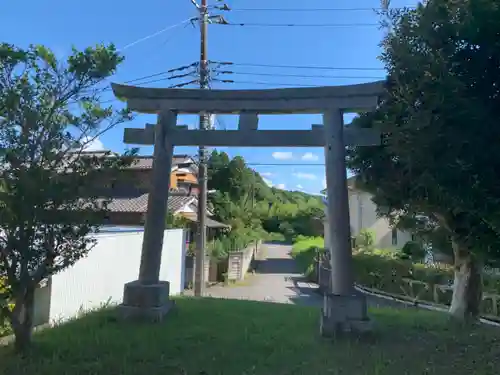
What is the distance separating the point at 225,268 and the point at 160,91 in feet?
50.7

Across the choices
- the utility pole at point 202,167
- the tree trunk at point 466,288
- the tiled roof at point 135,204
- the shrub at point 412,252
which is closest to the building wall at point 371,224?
the shrub at point 412,252

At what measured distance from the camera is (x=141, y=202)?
20.4 m

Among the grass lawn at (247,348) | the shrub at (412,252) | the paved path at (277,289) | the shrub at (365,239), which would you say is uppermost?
the shrub at (365,239)

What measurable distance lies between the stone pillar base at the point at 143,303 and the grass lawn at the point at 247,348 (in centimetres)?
21

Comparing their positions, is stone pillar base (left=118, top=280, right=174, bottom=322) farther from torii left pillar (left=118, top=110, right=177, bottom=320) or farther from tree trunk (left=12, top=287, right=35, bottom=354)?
tree trunk (left=12, top=287, right=35, bottom=354)

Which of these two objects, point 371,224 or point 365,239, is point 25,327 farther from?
point 371,224

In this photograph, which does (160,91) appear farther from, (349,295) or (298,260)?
(298,260)

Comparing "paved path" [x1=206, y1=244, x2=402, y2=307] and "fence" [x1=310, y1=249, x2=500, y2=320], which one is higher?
"fence" [x1=310, y1=249, x2=500, y2=320]

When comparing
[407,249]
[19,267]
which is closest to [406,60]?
[19,267]

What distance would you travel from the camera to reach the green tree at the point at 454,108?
138 inches

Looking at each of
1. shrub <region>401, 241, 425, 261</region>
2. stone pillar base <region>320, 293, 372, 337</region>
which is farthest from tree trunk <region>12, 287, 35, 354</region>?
shrub <region>401, 241, 425, 261</region>

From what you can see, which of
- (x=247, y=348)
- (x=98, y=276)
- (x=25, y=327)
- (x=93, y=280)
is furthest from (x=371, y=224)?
(x=25, y=327)

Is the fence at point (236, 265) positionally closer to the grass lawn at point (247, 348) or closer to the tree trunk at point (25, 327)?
the grass lawn at point (247, 348)

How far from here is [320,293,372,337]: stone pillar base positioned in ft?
15.8
